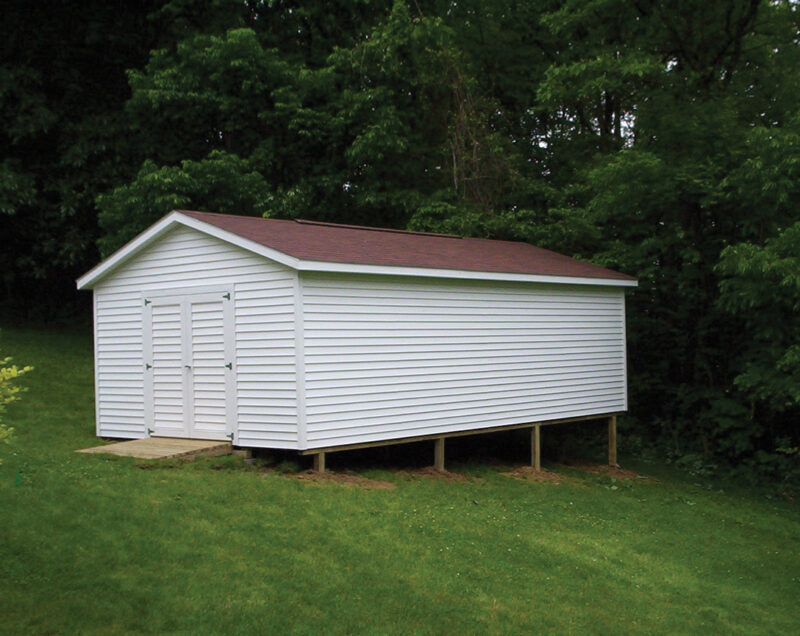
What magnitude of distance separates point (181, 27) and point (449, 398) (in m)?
15.7

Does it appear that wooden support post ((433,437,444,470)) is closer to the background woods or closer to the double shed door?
the double shed door

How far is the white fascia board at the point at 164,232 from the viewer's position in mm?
10117

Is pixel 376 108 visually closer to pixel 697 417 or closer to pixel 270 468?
pixel 697 417

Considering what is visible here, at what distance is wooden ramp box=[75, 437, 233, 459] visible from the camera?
1040 centimetres

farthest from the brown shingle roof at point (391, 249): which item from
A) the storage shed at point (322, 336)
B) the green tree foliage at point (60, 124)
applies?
the green tree foliage at point (60, 124)

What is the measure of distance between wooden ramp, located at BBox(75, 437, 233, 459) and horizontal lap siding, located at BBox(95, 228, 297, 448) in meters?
0.38

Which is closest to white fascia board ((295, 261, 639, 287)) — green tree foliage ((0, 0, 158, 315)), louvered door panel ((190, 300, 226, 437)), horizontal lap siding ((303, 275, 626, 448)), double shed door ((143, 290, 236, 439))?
horizontal lap siding ((303, 275, 626, 448))

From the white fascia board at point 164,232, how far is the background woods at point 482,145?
6.76 m

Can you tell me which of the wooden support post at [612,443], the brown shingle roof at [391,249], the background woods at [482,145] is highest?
the background woods at [482,145]

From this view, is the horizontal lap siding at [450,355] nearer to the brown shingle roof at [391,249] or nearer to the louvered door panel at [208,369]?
the brown shingle roof at [391,249]

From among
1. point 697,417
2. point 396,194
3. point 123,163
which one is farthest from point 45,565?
point 123,163

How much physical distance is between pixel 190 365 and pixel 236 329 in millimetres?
1065

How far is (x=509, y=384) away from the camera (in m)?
13.0

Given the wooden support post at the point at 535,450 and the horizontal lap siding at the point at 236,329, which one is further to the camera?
the wooden support post at the point at 535,450
